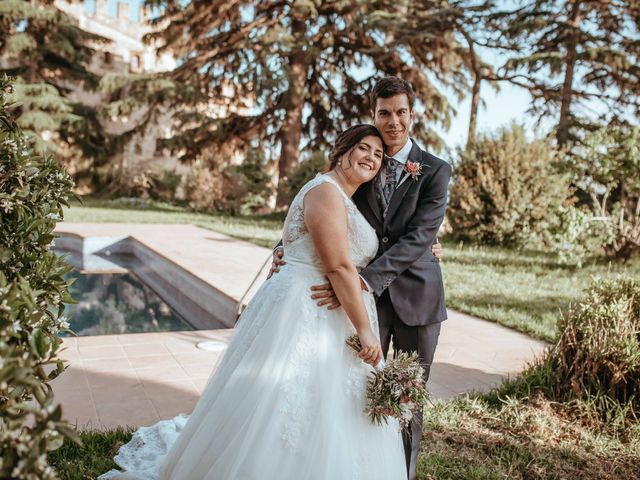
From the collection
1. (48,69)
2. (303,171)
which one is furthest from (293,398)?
(48,69)

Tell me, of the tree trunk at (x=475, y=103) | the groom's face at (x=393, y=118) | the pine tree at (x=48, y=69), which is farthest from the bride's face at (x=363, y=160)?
the pine tree at (x=48, y=69)

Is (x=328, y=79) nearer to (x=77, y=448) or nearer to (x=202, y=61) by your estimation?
(x=202, y=61)

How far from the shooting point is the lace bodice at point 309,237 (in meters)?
2.21

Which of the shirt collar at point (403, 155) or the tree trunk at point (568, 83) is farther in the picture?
the tree trunk at point (568, 83)

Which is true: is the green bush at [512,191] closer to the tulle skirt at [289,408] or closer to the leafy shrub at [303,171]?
the leafy shrub at [303,171]

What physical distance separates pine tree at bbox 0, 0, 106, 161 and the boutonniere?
20.0m

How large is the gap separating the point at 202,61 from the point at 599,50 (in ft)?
40.7

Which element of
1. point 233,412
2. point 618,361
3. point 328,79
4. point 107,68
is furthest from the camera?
point 107,68

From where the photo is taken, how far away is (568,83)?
15688mm

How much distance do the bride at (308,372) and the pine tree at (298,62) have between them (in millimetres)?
15582

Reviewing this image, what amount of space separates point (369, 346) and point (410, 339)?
1.36ft

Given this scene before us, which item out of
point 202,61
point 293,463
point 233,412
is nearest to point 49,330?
point 233,412

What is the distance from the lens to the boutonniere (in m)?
2.30

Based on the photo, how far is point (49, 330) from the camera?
62.4 inches
